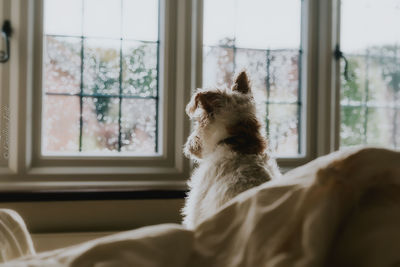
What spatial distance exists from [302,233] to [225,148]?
0.90 m

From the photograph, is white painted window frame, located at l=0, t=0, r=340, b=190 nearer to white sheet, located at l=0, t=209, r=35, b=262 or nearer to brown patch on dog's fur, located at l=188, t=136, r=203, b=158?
brown patch on dog's fur, located at l=188, t=136, r=203, b=158

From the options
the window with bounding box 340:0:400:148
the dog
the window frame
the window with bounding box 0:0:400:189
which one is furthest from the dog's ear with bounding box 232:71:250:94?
the window with bounding box 340:0:400:148

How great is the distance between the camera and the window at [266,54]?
2.10m

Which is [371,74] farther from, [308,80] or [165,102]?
[165,102]

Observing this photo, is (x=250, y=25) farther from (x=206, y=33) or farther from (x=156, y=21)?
(x=156, y=21)

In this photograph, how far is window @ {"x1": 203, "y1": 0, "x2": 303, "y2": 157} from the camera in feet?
6.89

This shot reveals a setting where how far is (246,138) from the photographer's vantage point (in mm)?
1336

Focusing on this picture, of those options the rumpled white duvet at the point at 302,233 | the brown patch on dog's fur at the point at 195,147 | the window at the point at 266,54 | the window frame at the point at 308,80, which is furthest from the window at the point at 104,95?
the rumpled white duvet at the point at 302,233

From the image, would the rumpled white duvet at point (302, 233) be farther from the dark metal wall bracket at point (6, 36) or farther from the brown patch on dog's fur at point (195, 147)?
the dark metal wall bracket at point (6, 36)

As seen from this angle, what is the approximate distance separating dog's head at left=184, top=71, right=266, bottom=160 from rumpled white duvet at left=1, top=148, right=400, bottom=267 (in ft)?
2.77

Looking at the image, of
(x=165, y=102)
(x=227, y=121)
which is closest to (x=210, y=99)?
(x=227, y=121)

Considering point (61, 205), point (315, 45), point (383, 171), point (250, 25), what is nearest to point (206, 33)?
point (250, 25)

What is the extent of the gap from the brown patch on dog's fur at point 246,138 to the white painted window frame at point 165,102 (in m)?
0.63

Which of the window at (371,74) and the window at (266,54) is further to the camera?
the window at (371,74)
